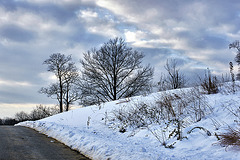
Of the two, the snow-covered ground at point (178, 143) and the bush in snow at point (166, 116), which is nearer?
the snow-covered ground at point (178, 143)

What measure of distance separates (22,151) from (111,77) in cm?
1903

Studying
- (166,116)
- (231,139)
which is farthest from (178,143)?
(166,116)

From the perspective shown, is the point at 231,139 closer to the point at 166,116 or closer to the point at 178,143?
the point at 178,143

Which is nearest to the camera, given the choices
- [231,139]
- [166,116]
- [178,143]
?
[231,139]

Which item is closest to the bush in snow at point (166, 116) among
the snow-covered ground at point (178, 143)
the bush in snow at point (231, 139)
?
the snow-covered ground at point (178, 143)

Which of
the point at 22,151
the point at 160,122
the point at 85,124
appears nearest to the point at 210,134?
the point at 160,122

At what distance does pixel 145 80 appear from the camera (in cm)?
2312

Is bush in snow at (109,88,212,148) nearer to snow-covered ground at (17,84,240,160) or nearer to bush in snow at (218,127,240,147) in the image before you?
snow-covered ground at (17,84,240,160)

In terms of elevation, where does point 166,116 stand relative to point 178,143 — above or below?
above

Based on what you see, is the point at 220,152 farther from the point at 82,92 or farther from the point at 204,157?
the point at 82,92

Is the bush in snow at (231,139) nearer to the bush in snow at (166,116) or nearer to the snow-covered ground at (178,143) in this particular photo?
the snow-covered ground at (178,143)

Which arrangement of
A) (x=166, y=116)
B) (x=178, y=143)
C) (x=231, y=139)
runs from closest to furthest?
(x=231, y=139), (x=178, y=143), (x=166, y=116)

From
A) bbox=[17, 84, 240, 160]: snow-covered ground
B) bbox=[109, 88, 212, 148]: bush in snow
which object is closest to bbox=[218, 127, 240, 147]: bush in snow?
bbox=[17, 84, 240, 160]: snow-covered ground

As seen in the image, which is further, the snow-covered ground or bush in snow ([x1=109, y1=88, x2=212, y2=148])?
bush in snow ([x1=109, y1=88, x2=212, y2=148])
